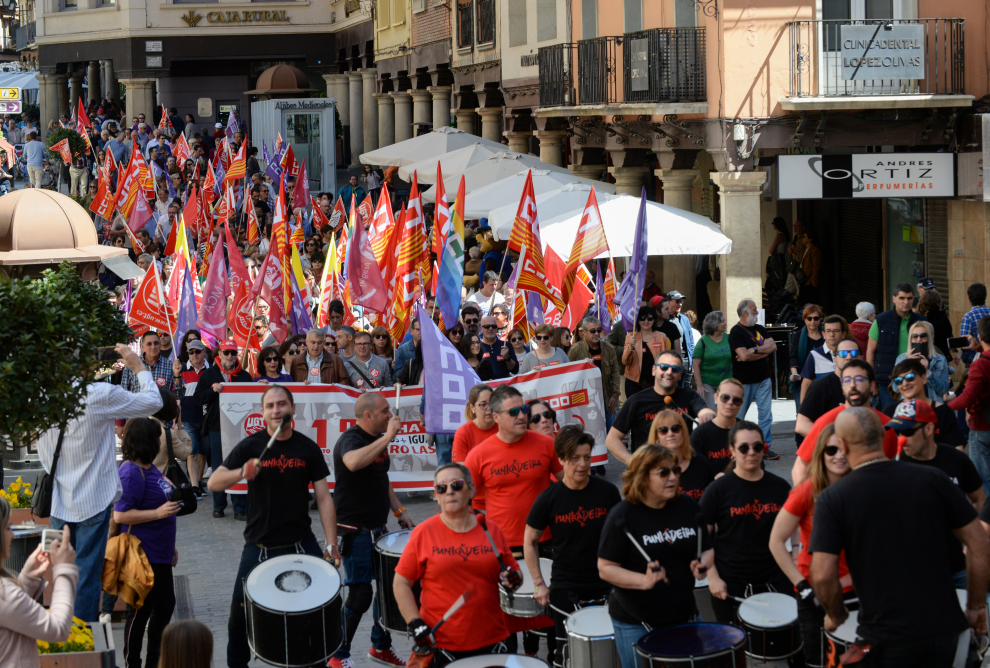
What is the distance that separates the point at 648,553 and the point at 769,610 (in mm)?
953

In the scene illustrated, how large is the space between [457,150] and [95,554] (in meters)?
19.0

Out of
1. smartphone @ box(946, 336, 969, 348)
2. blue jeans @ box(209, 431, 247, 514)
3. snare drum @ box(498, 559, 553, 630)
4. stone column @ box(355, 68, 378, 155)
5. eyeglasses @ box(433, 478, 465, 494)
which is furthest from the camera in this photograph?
stone column @ box(355, 68, 378, 155)

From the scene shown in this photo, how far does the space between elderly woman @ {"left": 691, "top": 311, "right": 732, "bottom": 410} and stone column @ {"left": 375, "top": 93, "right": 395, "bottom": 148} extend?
3057cm

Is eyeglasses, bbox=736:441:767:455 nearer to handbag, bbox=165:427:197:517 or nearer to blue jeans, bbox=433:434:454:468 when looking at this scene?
handbag, bbox=165:427:197:517

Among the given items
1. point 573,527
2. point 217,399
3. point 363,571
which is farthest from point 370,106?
point 573,527

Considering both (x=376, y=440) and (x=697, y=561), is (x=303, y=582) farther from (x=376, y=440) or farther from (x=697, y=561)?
(x=697, y=561)

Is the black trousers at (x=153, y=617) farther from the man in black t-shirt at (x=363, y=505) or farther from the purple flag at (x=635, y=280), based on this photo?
the purple flag at (x=635, y=280)

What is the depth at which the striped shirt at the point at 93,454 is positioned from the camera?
7637 mm

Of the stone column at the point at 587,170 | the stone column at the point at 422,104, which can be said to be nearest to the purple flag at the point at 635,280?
the stone column at the point at 587,170

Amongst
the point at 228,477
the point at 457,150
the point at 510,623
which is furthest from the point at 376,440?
the point at 457,150

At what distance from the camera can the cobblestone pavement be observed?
854cm

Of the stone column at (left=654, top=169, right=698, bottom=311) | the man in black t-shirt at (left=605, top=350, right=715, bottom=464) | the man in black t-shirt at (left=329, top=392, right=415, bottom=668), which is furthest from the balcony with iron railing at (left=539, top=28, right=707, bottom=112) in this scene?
the man in black t-shirt at (left=329, top=392, right=415, bottom=668)

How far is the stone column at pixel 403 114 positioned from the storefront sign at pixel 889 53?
24.0 metres

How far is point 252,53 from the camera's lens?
48906 mm
